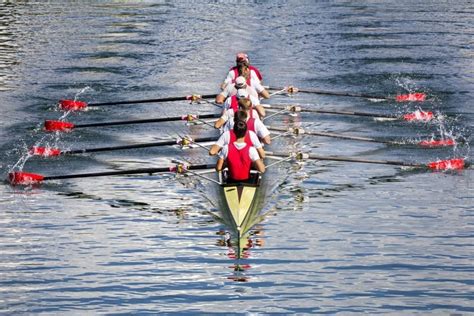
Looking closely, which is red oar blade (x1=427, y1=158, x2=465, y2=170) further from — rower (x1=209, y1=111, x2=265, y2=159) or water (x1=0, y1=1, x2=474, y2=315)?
rower (x1=209, y1=111, x2=265, y2=159)

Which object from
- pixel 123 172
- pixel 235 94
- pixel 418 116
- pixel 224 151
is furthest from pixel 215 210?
pixel 418 116

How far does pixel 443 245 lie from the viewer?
69.0ft

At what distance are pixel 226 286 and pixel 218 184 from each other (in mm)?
3960

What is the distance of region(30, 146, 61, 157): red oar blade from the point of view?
Result: 90.8 feet

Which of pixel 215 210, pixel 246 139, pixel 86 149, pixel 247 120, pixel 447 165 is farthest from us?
pixel 86 149

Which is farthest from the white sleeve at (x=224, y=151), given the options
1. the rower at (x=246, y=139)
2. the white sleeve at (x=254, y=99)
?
the white sleeve at (x=254, y=99)

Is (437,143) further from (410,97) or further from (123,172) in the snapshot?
(123,172)

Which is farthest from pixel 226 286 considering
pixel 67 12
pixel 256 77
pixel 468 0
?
pixel 468 0

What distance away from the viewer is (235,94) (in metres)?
27.8

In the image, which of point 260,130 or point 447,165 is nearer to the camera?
point 260,130

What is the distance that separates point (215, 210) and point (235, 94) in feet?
17.6

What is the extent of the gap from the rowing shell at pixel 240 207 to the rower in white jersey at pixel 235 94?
533cm

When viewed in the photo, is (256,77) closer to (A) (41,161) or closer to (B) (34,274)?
(A) (41,161)

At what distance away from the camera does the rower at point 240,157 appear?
21891 mm
